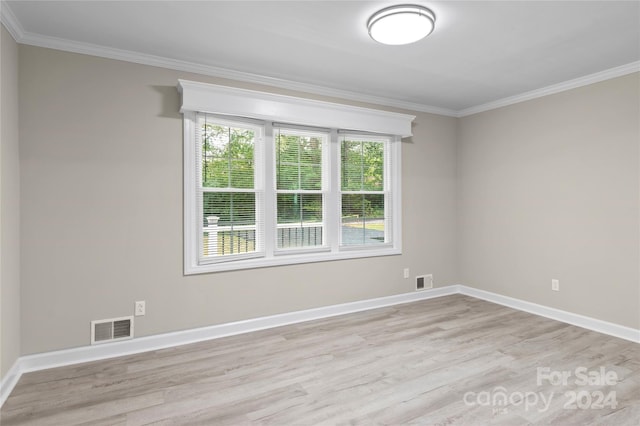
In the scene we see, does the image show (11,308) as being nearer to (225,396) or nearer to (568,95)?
(225,396)

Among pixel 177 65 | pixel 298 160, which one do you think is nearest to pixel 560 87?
pixel 298 160

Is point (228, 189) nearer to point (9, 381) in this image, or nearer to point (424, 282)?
point (9, 381)

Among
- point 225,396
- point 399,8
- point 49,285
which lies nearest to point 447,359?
point 225,396

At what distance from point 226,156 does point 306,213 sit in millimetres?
1099

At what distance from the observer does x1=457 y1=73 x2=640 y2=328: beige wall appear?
3443 mm

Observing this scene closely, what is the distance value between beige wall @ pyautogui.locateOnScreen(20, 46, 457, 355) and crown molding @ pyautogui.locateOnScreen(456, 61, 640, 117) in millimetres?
3527

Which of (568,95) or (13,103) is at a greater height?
(568,95)

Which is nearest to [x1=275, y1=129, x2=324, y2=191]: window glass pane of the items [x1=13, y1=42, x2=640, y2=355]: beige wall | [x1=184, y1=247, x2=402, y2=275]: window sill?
[x1=184, y1=247, x2=402, y2=275]: window sill

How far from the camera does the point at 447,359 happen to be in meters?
2.97

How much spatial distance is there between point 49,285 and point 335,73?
3140 mm

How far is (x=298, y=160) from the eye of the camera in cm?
402

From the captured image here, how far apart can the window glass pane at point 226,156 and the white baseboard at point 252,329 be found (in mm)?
1427

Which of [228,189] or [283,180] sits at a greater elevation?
[283,180]

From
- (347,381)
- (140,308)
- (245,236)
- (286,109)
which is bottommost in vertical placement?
(347,381)
